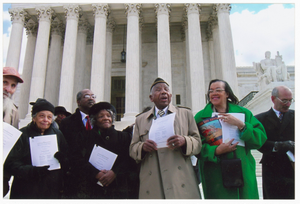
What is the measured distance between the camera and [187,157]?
3783 millimetres

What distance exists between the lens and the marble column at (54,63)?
22267 millimetres

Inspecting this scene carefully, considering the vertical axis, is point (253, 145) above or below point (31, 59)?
below

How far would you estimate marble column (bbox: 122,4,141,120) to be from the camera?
59.9 ft

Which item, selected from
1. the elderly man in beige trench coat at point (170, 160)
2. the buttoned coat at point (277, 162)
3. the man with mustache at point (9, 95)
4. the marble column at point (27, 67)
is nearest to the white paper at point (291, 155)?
the buttoned coat at point (277, 162)

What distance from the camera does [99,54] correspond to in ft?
64.5

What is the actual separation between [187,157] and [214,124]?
0.82m

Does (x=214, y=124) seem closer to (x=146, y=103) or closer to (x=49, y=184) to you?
(x=49, y=184)

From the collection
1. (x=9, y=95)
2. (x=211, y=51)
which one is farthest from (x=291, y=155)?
(x=211, y=51)

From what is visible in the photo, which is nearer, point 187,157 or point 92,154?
point 187,157

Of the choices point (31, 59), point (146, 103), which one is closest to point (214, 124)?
point (146, 103)

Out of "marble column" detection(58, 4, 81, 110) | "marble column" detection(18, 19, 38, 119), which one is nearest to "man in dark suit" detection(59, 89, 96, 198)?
"marble column" detection(58, 4, 81, 110)

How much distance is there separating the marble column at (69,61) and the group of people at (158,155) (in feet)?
48.9

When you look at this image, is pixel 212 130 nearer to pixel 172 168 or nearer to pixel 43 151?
pixel 172 168

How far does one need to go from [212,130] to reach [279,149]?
1307mm
